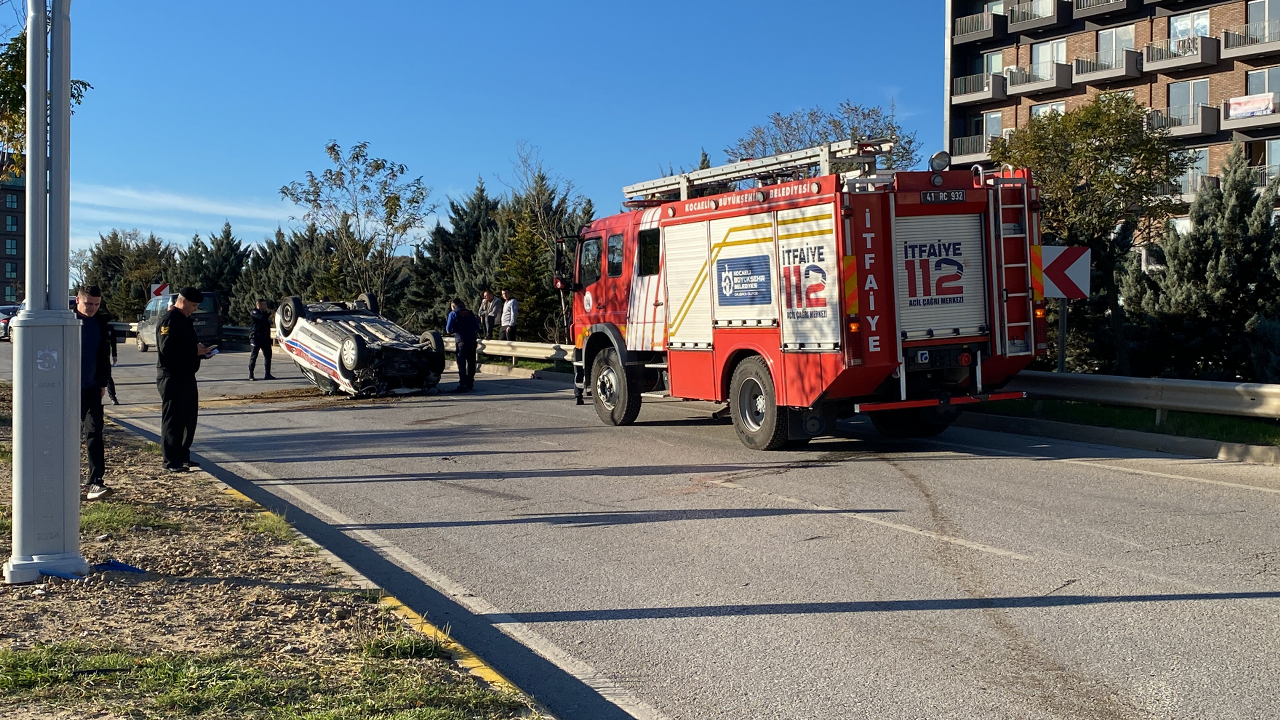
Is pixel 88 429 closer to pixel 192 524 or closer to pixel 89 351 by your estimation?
pixel 89 351

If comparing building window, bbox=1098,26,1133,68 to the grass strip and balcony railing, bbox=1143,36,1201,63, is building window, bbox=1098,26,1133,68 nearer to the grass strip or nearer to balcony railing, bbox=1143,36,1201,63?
balcony railing, bbox=1143,36,1201,63

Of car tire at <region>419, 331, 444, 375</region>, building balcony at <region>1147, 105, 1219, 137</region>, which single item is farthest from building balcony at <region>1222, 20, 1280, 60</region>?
car tire at <region>419, 331, 444, 375</region>

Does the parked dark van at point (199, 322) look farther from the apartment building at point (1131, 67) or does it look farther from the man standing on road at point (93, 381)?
the apartment building at point (1131, 67)

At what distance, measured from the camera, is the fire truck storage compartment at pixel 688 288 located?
12.7 metres

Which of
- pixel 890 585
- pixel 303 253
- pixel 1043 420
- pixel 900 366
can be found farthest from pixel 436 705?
pixel 303 253

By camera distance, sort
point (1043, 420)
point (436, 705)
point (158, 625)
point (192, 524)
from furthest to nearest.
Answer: point (1043, 420) → point (192, 524) → point (158, 625) → point (436, 705)

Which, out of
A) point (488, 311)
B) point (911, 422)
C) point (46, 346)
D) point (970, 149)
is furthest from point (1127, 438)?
point (970, 149)

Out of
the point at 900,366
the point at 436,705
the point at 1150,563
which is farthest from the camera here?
the point at 900,366

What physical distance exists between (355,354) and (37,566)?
40.8 feet

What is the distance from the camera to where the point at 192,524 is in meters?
7.86

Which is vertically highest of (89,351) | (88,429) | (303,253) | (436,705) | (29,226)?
(303,253)

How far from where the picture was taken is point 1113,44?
164 feet

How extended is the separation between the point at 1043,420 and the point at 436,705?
10.0m

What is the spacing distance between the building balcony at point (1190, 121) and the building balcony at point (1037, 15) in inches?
279
